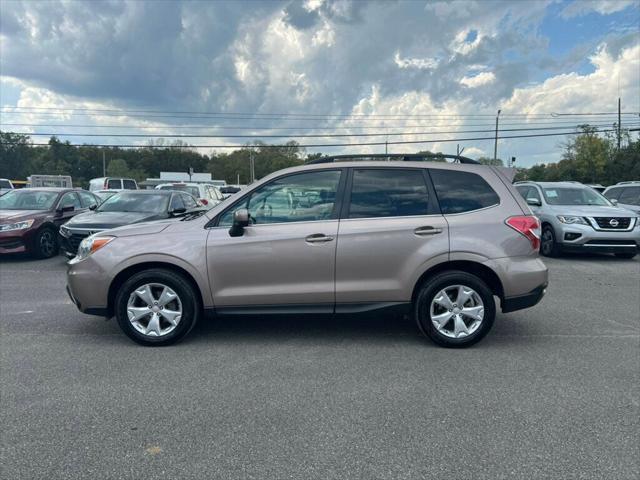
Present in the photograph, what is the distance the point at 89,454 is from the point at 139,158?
115 metres

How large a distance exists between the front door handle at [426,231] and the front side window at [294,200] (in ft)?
2.81

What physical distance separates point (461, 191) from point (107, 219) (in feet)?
23.2

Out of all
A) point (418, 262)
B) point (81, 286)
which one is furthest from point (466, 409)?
point (81, 286)

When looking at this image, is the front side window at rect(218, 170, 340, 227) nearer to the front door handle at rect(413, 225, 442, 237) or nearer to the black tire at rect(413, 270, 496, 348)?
the front door handle at rect(413, 225, 442, 237)

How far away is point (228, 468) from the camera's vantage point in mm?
2646

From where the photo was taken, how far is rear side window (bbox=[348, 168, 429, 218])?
15.0ft

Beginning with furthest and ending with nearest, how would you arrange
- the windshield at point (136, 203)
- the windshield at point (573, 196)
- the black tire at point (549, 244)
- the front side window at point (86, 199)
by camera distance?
the front side window at point (86, 199) < the windshield at point (573, 196) < the black tire at point (549, 244) < the windshield at point (136, 203)

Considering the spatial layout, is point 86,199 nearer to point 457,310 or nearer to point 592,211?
point 457,310

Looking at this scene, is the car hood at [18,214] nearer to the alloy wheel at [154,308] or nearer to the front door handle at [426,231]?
the alloy wheel at [154,308]

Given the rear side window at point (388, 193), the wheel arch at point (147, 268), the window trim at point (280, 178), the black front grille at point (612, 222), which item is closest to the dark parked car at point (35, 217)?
the wheel arch at point (147, 268)

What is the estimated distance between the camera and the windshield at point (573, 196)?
11.0 m

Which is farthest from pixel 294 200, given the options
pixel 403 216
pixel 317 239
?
pixel 403 216

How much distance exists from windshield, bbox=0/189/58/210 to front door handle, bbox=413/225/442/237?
9.37 meters

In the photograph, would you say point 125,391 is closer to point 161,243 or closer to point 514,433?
point 161,243
